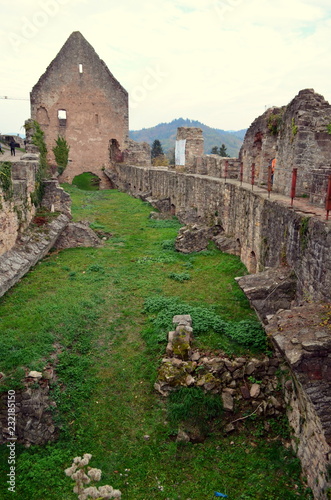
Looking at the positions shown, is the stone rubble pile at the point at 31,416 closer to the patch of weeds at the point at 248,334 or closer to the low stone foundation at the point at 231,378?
the low stone foundation at the point at 231,378

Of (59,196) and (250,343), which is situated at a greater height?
(59,196)

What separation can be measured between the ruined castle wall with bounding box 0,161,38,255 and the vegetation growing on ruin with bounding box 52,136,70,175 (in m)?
16.9

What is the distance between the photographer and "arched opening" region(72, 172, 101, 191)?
32844 millimetres

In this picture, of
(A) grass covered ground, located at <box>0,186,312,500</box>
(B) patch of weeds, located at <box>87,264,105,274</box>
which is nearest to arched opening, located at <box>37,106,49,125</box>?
(A) grass covered ground, located at <box>0,186,312,500</box>

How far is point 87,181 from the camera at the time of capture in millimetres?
33094

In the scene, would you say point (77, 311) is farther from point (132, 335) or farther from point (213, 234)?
A: point (213, 234)

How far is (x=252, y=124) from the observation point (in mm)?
14469

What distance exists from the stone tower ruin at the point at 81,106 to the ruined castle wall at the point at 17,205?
17.9 meters

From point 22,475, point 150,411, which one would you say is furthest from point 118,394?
point 22,475

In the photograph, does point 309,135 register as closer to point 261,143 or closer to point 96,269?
point 261,143

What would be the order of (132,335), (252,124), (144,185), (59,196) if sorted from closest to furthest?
(132,335), (252,124), (59,196), (144,185)

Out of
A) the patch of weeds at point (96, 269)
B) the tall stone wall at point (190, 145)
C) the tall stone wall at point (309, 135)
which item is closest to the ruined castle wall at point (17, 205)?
the patch of weeds at point (96, 269)

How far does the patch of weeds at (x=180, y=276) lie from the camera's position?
1116cm

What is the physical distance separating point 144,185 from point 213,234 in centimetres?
1198
